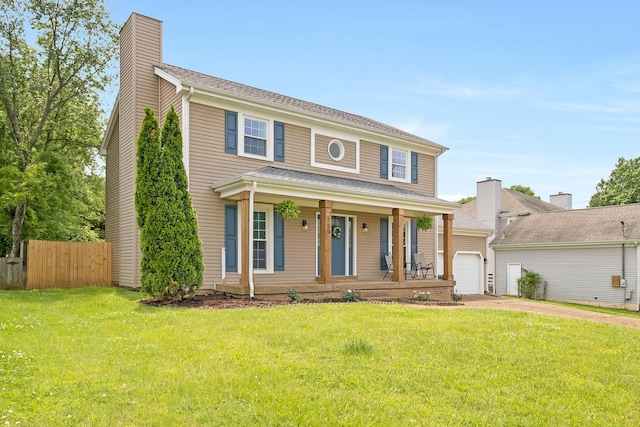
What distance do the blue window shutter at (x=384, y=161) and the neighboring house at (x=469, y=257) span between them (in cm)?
478

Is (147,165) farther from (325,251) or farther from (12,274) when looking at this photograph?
(12,274)

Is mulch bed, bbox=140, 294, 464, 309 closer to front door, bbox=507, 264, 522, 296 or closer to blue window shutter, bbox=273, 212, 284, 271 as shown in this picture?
blue window shutter, bbox=273, 212, 284, 271

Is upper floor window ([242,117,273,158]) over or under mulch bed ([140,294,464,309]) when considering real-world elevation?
over

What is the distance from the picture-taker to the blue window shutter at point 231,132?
472 inches

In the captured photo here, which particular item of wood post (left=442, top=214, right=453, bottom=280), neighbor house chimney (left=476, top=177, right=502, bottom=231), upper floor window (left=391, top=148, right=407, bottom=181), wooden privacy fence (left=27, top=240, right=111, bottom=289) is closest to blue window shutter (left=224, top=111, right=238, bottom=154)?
wooden privacy fence (left=27, top=240, right=111, bottom=289)

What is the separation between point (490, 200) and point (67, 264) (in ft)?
70.1

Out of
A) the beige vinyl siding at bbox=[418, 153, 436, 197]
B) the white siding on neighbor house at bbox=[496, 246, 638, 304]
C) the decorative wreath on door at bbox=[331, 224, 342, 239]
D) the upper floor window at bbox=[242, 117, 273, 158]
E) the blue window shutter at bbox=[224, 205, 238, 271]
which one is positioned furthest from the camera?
the white siding on neighbor house at bbox=[496, 246, 638, 304]

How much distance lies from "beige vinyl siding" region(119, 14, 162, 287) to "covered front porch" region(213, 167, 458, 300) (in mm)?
2952

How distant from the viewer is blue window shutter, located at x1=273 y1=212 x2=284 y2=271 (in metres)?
12.6

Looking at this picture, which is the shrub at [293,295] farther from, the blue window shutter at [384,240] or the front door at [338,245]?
the blue window shutter at [384,240]

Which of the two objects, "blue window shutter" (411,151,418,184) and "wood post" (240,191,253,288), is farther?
"blue window shutter" (411,151,418,184)

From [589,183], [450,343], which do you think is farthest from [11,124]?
[589,183]

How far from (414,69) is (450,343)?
10388 millimetres

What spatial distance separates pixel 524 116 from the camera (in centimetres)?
2019
